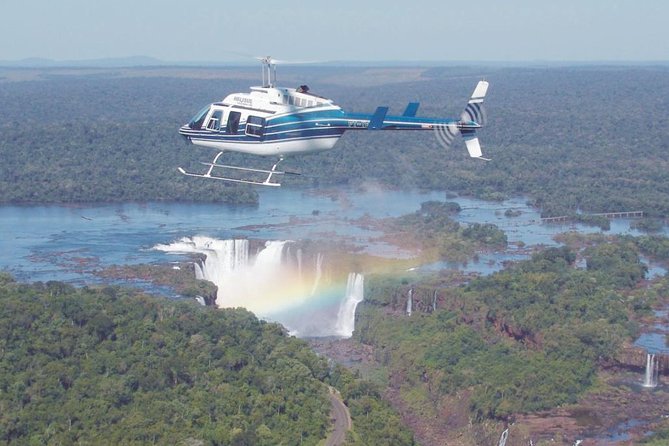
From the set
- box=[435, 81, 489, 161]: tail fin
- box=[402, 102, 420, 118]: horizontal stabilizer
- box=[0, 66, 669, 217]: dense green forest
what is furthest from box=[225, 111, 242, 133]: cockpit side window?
box=[0, 66, 669, 217]: dense green forest

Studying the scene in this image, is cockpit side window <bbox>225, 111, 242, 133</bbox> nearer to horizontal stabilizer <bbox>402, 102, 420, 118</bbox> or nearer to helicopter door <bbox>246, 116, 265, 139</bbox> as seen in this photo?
helicopter door <bbox>246, 116, 265, 139</bbox>

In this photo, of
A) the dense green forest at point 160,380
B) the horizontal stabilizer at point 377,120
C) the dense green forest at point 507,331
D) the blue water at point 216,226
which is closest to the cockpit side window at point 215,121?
the horizontal stabilizer at point 377,120

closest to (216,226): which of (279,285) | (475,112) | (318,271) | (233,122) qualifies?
(318,271)

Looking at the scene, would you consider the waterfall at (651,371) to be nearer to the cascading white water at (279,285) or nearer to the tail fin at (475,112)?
the cascading white water at (279,285)

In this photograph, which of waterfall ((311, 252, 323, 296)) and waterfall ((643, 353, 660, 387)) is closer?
waterfall ((643, 353, 660, 387))

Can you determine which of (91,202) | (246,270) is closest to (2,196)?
(91,202)
